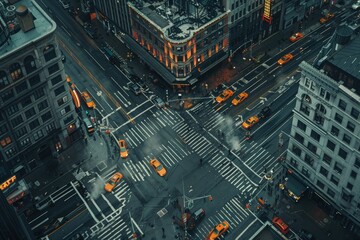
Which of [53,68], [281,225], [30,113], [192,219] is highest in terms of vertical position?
[53,68]

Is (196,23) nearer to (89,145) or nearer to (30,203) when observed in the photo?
(89,145)

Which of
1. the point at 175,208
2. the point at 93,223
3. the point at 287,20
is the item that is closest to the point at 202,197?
the point at 175,208

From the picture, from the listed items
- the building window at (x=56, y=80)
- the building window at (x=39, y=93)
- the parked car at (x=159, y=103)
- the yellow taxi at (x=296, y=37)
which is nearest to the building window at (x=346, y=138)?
the parked car at (x=159, y=103)

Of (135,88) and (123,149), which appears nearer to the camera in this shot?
(123,149)

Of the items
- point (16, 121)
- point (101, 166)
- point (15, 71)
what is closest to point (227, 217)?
point (101, 166)

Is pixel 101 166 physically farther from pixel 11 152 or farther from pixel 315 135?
pixel 315 135

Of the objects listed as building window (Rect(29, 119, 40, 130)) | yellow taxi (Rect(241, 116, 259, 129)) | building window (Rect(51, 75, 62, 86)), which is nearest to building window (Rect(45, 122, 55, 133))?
building window (Rect(29, 119, 40, 130))

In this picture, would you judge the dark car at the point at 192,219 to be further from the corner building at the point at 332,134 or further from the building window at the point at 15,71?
the building window at the point at 15,71

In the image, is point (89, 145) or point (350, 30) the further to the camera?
point (89, 145)
